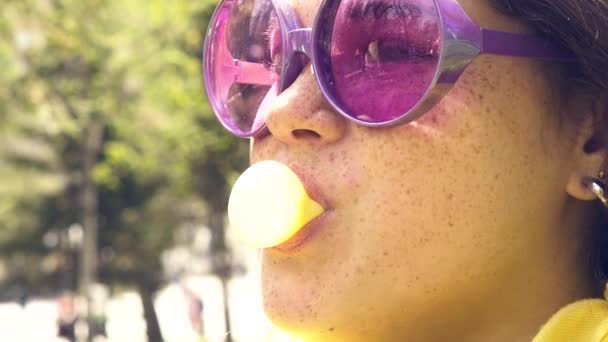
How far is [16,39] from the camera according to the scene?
9914 mm

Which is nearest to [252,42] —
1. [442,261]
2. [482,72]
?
[482,72]

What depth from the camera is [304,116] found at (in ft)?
4.45

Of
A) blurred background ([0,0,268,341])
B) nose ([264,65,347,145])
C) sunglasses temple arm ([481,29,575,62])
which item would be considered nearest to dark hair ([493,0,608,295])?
sunglasses temple arm ([481,29,575,62])

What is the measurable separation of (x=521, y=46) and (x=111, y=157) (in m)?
11.5

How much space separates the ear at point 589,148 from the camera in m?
1.39

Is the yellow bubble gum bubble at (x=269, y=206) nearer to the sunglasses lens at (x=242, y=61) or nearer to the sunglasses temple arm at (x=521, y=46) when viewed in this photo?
the sunglasses lens at (x=242, y=61)

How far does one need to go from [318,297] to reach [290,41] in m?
0.45

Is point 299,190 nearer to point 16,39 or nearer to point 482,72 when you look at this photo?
point 482,72

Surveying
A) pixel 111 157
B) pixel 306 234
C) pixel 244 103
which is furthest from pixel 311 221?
pixel 111 157

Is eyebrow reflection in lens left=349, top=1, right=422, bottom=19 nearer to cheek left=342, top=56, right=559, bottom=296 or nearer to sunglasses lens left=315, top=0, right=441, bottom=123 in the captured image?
sunglasses lens left=315, top=0, right=441, bottom=123

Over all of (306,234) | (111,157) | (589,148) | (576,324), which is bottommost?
(111,157)

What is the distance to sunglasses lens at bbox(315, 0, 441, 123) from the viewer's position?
1.27m

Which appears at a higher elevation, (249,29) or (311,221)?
(249,29)

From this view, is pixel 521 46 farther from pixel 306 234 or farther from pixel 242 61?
pixel 242 61
